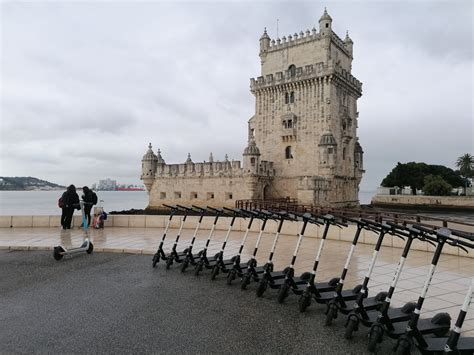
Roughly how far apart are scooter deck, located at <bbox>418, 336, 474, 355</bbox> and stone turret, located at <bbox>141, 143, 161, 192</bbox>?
3352cm

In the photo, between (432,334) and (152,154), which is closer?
(432,334)

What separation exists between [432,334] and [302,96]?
26901 millimetres

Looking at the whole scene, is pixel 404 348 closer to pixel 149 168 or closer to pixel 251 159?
pixel 251 159

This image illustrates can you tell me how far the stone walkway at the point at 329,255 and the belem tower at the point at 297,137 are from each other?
50.4 feet

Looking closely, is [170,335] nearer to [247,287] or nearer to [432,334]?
[247,287]

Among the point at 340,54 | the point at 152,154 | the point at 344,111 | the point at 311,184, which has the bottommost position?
the point at 311,184

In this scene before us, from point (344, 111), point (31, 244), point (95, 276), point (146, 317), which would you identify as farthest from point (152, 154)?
point (146, 317)

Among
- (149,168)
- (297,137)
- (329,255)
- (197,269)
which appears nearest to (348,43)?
(297,137)

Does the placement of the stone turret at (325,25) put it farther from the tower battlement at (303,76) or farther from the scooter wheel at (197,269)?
the scooter wheel at (197,269)

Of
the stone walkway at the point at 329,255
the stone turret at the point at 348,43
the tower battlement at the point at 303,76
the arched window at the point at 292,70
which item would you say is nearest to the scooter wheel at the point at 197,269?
the stone walkway at the point at 329,255

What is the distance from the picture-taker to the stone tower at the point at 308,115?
92.3 feet

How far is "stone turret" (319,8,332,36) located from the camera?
96.0ft

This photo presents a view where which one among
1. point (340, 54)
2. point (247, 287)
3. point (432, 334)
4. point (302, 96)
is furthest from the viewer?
point (340, 54)

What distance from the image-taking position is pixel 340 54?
104 feet
